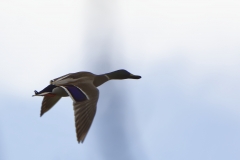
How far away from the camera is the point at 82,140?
2.58 metres

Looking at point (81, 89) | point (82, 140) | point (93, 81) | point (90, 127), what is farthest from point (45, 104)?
point (82, 140)

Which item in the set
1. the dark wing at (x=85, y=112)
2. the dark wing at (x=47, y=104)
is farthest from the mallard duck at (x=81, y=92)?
the dark wing at (x=47, y=104)

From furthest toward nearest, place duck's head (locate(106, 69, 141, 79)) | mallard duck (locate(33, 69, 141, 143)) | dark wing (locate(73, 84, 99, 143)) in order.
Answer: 1. duck's head (locate(106, 69, 141, 79))
2. mallard duck (locate(33, 69, 141, 143))
3. dark wing (locate(73, 84, 99, 143))

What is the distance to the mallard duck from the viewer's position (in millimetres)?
2947

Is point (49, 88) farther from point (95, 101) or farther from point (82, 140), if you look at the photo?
point (82, 140)

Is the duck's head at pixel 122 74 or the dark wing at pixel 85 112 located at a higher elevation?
the duck's head at pixel 122 74

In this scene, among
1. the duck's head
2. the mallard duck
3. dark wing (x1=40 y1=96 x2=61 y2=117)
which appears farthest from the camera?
dark wing (x1=40 y1=96 x2=61 y2=117)

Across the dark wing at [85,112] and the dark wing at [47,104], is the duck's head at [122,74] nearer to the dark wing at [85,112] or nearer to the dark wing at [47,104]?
the dark wing at [85,112]

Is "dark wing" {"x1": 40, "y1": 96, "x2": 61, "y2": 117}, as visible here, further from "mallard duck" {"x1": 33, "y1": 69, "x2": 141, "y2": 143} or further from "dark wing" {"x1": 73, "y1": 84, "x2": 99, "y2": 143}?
"dark wing" {"x1": 73, "y1": 84, "x2": 99, "y2": 143}

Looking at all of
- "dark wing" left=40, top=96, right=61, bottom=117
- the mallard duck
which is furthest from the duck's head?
"dark wing" left=40, top=96, right=61, bottom=117

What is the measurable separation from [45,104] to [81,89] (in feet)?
2.57

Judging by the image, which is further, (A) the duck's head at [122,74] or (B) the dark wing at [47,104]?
(B) the dark wing at [47,104]

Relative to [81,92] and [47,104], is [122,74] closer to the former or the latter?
[47,104]

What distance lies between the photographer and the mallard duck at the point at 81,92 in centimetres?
295
